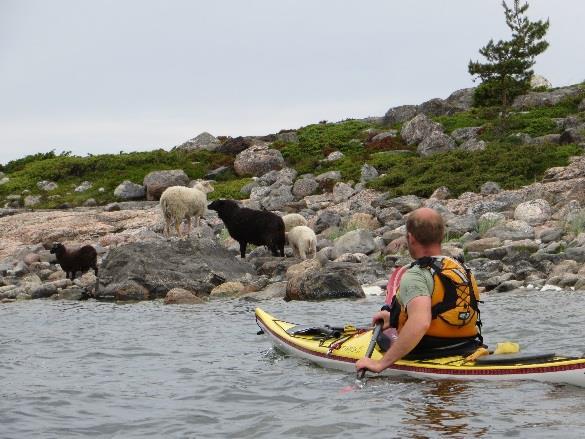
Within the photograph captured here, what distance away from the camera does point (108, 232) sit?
28672mm

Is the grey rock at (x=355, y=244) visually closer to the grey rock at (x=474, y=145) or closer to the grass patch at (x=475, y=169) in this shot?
the grass patch at (x=475, y=169)

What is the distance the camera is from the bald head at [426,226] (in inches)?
305

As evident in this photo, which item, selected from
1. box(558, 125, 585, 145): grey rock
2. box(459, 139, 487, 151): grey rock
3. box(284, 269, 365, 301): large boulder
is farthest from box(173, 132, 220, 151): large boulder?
box(284, 269, 365, 301): large boulder

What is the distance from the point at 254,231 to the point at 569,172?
11652mm

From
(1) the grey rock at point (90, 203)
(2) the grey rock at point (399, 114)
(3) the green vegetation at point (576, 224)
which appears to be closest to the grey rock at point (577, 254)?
(3) the green vegetation at point (576, 224)

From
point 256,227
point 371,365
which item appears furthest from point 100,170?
point 371,365

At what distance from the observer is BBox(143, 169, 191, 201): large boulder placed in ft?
124

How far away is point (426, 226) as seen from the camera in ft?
25.5

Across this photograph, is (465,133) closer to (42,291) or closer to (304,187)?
(304,187)

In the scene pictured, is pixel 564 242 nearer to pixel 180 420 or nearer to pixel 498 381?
pixel 498 381

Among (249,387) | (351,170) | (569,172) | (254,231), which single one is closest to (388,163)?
(351,170)

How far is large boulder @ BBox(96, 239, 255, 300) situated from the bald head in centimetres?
1101

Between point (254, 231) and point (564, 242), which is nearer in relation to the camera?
point (564, 242)

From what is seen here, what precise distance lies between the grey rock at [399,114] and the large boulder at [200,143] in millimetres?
8731
